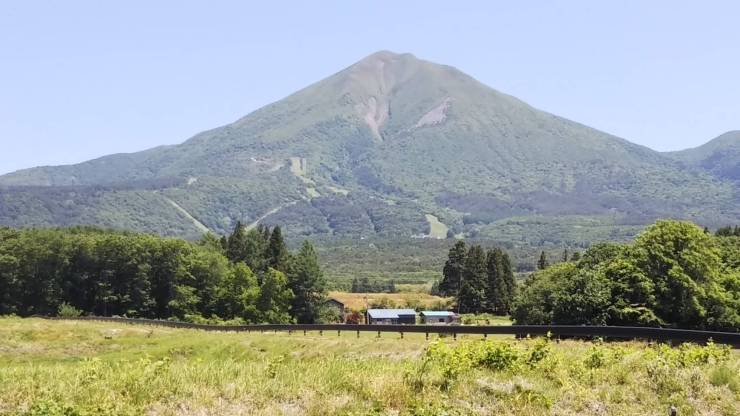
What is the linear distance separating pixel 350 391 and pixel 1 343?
106 ft

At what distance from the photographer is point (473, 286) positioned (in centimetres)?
11544

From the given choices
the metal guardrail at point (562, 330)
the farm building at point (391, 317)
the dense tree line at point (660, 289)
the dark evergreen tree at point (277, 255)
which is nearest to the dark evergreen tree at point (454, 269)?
the farm building at point (391, 317)

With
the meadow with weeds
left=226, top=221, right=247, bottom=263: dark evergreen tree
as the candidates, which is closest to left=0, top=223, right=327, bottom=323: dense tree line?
left=226, top=221, right=247, bottom=263: dark evergreen tree

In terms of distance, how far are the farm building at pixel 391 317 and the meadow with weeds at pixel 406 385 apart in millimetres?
98451

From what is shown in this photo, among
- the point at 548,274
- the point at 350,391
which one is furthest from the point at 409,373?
the point at 548,274

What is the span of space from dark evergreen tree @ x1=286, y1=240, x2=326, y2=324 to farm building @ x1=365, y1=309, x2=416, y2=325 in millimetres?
22231

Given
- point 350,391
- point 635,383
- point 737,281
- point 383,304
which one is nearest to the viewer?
point 350,391

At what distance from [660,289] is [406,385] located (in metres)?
46.0

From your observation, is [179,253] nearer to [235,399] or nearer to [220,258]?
[220,258]

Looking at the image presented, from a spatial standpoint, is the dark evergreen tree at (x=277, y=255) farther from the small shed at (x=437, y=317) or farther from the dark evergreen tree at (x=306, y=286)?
the small shed at (x=437, y=317)

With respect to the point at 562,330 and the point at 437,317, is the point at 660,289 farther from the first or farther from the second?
the point at 437,317

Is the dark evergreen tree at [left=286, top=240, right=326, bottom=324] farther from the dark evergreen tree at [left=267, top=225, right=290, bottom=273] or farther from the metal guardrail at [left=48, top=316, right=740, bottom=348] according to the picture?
the metal guardrail at [left=48, top=316, right=740, bottom=348]

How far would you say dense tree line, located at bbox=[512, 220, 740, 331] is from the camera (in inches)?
1962

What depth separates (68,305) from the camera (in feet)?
288
